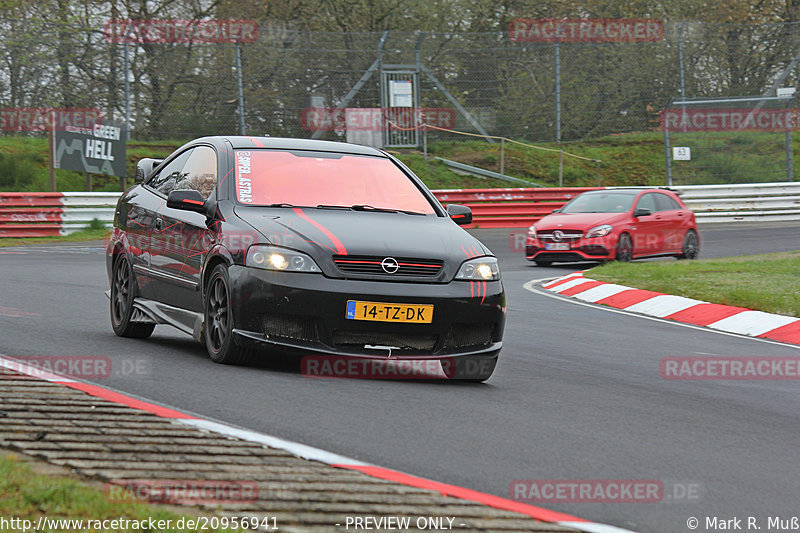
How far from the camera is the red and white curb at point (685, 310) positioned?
38.7 ft

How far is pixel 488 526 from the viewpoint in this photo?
425 cm

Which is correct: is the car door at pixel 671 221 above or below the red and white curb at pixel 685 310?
above

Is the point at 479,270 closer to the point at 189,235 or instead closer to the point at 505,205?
the point at 189,235

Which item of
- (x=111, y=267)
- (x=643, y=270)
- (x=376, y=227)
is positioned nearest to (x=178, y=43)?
(x=643, y=270)

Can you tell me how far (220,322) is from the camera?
773 cm

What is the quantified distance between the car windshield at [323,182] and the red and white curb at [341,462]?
2.20 metres

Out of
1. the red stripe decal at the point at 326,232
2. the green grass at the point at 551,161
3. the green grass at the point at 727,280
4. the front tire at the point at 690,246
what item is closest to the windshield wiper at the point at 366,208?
the red stripe decal at the point at 326,232

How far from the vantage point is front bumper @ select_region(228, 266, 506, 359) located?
286 inches

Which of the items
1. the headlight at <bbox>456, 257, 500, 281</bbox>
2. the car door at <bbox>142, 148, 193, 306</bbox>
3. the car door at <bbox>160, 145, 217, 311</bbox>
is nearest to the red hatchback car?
the car door at <bbox>142, 148, 193, 306</bbox>

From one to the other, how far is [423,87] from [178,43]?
606 cm

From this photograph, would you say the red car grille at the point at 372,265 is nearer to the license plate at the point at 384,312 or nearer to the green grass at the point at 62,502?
the license plate at the point at 384,312

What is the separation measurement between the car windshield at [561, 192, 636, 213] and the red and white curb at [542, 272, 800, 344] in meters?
4.74

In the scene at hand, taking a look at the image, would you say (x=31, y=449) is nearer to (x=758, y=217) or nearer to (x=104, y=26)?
(x=104, y=26)

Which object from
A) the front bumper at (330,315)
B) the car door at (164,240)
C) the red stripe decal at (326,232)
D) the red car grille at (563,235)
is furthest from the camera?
the red car grille at (563,235)
